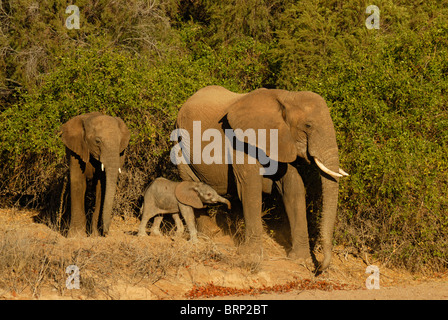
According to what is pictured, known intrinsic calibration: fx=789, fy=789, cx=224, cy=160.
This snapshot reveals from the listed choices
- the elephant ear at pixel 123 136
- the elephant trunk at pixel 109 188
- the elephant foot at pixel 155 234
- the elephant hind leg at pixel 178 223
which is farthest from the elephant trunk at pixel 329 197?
the elephant ear at pixel 123 136

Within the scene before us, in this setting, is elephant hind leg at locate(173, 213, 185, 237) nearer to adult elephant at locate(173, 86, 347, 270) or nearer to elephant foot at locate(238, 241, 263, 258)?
adult elephant at locate(173, 86, 347, 270)

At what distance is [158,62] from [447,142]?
741 centimetres

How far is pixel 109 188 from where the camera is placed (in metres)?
11.1

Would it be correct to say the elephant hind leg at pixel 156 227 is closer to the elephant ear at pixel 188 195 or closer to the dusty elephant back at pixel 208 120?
the elephant ear at pixel 188 195

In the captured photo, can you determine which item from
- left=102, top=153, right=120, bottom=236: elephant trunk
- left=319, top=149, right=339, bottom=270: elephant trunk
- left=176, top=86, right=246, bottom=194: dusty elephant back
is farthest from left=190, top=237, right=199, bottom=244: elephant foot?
left=319, top=149, right=339, bottom=270: elephant trunk

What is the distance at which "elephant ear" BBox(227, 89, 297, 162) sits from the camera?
10297 millimetres

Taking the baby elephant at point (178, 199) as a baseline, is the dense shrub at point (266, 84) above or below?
above

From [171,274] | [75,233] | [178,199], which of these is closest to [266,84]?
[178,199]

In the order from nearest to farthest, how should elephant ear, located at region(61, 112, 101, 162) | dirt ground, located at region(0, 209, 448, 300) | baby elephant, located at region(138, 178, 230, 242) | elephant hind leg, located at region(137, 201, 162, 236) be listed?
dirt ground, located at region(0, 209, 448, 300), baby elephant, located at region(138, 178, 230, 242), elephant hind leg, located at region(137, 201, 162, 236), elephant ear, located at region(61, 112, 101, 162)

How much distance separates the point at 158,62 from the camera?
671 inches

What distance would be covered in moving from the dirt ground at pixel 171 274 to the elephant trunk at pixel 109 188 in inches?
10.6

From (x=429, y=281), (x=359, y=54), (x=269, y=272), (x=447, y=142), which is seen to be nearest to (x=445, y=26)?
(x=359, y=54)

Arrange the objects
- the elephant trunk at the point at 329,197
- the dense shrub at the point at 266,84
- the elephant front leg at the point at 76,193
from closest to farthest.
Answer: the elephant trunk at the point at 329,197
the dense shrub at the point at 266,84
the elephant front leg at the point at 76,193

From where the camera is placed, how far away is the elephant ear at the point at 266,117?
1030 centimetres
